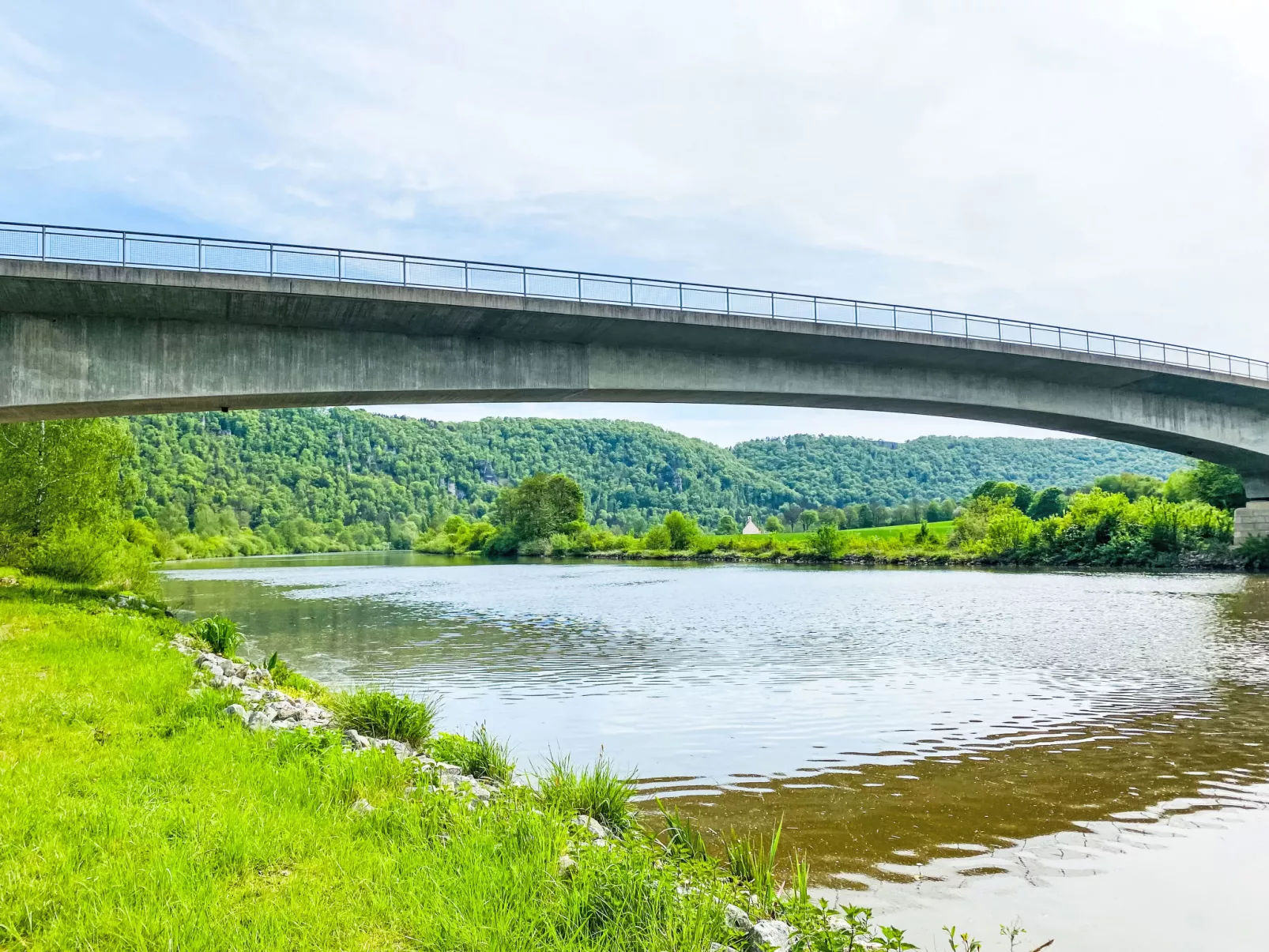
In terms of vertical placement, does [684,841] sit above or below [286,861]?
below

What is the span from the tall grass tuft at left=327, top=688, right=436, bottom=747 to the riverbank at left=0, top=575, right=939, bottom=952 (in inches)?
21.5

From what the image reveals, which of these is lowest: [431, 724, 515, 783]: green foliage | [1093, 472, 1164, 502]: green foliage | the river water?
the river water

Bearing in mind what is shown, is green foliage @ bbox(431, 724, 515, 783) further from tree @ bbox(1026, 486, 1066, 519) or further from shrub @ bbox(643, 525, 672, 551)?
tree @ bbox(1026, 486, 1066, 519)

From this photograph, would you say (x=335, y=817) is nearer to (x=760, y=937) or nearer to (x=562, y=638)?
(x=760, y=937)

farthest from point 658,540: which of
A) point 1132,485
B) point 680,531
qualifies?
point 1132,485

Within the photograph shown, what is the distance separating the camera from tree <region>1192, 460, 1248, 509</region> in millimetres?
63000

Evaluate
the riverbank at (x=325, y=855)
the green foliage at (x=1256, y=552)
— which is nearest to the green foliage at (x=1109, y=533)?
the green foliage at (x=1256, y=552)

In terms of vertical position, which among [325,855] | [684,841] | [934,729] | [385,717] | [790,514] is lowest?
[934,729]

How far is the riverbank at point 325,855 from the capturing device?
4.49 meters

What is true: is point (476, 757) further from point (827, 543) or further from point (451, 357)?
point (827, 543)

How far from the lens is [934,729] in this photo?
12.6 m

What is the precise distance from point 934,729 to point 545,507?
334 feet

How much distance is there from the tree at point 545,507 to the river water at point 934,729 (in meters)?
79.2

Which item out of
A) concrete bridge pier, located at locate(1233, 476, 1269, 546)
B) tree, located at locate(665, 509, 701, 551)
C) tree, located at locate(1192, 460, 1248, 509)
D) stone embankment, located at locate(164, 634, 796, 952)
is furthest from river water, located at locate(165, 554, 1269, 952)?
tree, located at locate(665, 509, 701, 551)
